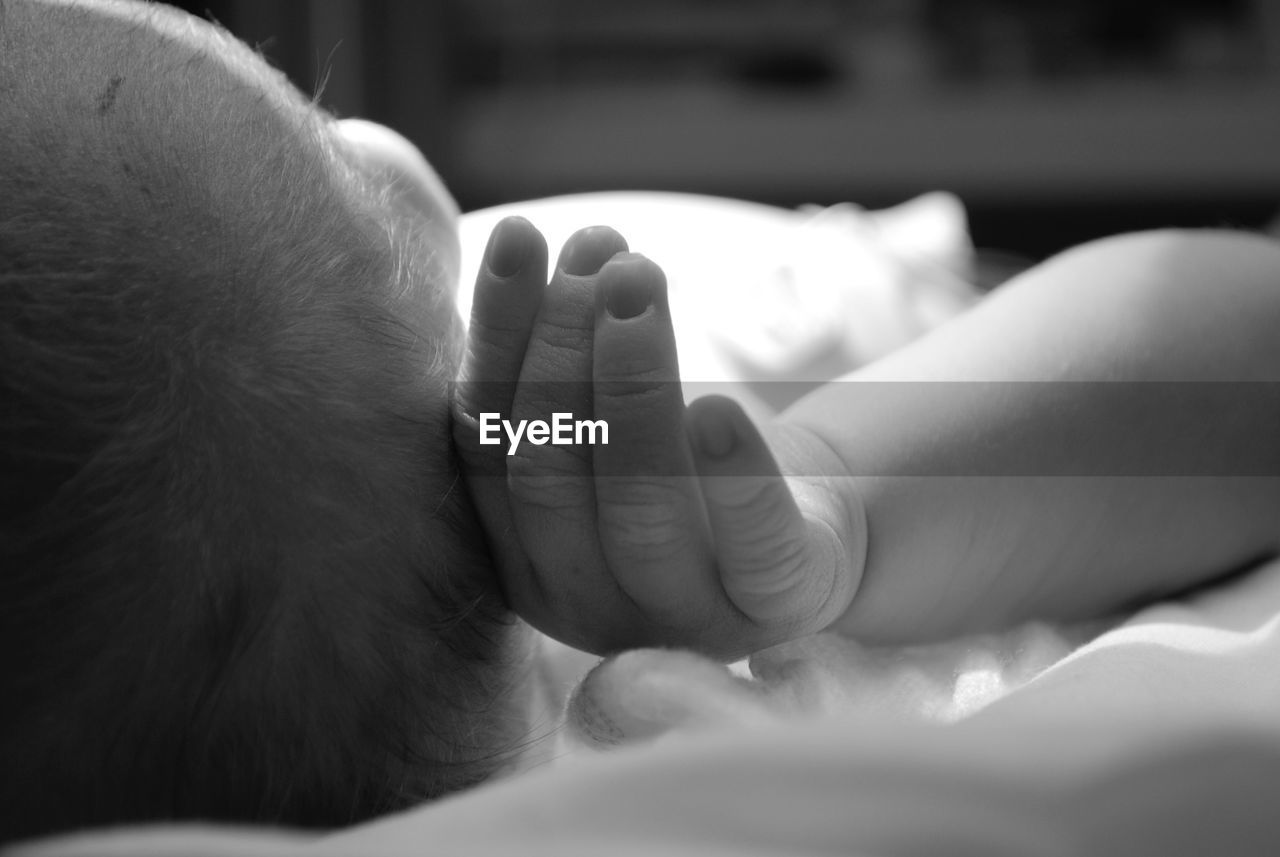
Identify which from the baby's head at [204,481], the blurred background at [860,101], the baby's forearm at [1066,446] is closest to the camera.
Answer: the baby's head at [204,481]

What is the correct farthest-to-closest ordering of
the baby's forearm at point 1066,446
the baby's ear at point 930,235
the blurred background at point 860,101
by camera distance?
the blurred background at point 860,101 → the baby's ear at point 930,235 → the baby's forearm at point 1066,446

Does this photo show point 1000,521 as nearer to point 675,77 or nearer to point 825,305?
point 825,305

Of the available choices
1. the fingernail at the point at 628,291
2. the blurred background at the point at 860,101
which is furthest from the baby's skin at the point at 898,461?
the blurred background at the point at 860,101

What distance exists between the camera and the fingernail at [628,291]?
0.37 meters

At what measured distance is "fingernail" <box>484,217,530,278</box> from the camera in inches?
15.4

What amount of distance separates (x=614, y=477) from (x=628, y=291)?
0.06 metres

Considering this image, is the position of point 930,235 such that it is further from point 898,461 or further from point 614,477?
point 614,477

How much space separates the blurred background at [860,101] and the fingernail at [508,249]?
4.91ft

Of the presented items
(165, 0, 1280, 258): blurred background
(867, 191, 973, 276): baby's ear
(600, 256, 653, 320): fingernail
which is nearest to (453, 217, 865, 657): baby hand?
(600, 256, 653, 320): fingernail

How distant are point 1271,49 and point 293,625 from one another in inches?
79.7

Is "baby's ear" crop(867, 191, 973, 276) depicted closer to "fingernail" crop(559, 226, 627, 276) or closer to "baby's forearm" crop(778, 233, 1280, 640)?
"baby's forearm" crop(778, 233, 1280, 640)

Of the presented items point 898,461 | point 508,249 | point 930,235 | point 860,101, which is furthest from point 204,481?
point 860,101

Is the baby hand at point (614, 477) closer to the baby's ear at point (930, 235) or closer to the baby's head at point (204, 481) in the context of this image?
Answer: the baby's head at point (204, 481)

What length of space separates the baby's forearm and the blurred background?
4.45ft
